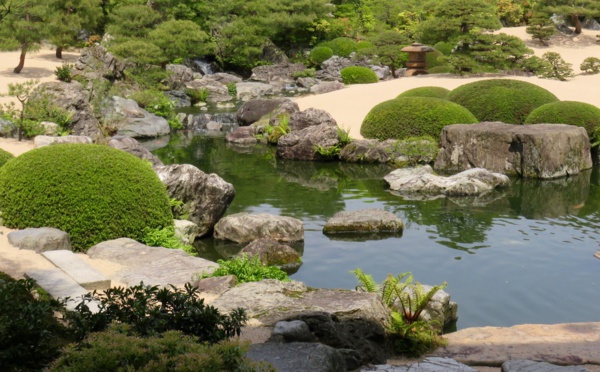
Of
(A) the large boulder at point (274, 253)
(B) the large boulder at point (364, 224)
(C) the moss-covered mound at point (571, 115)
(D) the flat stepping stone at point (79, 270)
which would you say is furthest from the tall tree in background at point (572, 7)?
(D) the flat stepping stone at point (79, 270)

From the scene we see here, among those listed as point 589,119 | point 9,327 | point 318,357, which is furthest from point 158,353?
point 589,119

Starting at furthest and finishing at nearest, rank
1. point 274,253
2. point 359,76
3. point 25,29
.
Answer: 1. point 359,76
2. point 25,29
3. point 274,253

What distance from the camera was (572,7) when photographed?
4081 cm

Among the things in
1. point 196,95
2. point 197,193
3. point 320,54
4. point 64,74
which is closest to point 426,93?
point 196,95

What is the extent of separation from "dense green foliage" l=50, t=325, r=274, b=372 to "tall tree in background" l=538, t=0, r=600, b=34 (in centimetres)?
4046

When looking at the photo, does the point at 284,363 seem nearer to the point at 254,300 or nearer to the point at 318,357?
the point at 318,357

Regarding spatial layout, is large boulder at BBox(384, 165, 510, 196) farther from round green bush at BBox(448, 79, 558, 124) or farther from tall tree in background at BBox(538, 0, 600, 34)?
tall tree in background at BBox(538, 0, 600, 34)

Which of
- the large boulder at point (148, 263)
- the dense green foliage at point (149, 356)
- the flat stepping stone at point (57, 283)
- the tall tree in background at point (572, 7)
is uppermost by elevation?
the tall tree in background at point (572, 7)

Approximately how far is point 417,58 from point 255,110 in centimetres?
1294

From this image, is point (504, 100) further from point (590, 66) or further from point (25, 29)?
point (25, 29)

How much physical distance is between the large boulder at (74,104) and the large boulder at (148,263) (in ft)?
33.7

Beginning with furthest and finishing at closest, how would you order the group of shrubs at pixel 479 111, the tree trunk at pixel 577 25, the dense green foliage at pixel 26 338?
the tree trunk at pixel 577 25
the group of shrubs at pixel 479 111
the dense green foliage at pixel 26 338

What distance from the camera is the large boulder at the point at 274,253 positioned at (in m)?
10.4

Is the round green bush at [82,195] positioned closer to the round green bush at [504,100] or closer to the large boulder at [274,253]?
the large boulder at [274,253]
